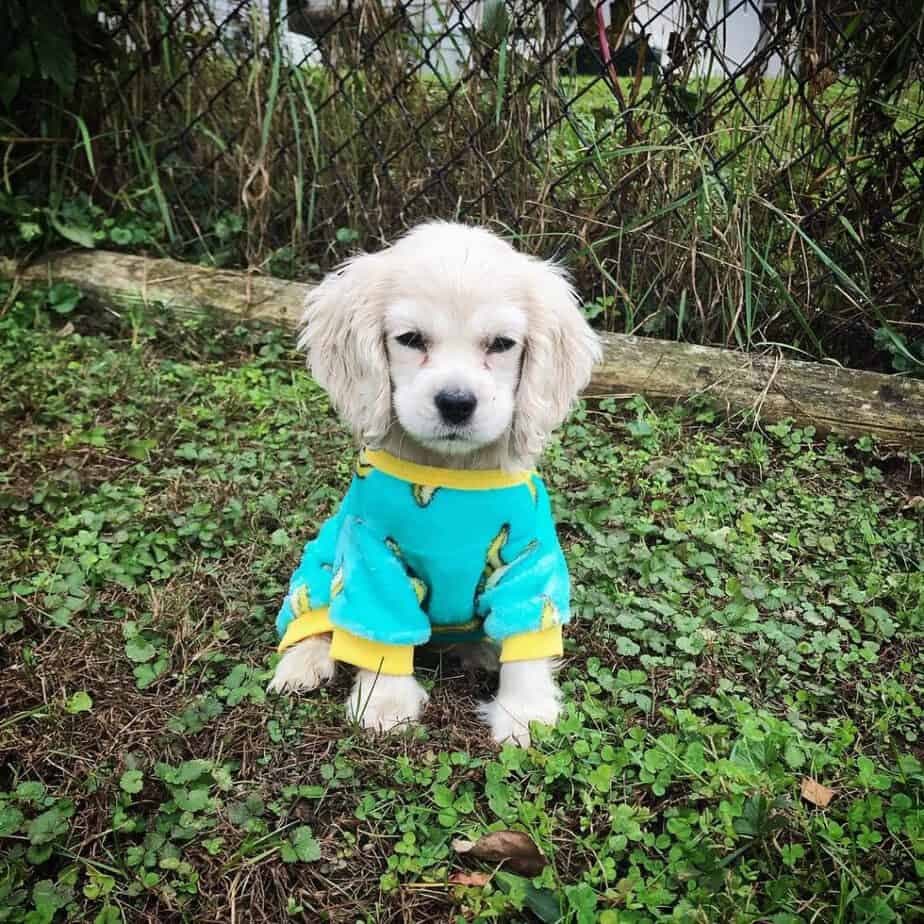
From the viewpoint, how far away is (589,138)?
4051mm

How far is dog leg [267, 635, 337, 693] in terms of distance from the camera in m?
2.30

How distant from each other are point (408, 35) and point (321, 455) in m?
2.29

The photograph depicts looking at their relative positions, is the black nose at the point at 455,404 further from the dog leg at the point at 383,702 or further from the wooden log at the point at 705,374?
the wooden log at the point at 705,374

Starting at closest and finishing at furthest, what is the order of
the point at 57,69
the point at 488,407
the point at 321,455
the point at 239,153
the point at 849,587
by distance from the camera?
Result: the point at 488,407 < the point at 849,587 < the point at 321,455 < the point at 57,69 < the point at 239,153

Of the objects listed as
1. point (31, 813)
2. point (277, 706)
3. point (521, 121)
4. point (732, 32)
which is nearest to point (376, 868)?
point (277, 706)

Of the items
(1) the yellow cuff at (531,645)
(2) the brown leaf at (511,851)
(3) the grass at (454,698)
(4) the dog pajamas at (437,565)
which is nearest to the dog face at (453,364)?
(4) the dog pajamas at (437,565)

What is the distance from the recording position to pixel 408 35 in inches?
170

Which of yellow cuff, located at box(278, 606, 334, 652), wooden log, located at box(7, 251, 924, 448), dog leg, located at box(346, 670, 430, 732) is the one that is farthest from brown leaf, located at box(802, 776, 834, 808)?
wooden log, located at box(7, 251, 924, 448)

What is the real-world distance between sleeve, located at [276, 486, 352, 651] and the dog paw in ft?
1.65

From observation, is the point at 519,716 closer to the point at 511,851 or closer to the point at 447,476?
the point at 511,851

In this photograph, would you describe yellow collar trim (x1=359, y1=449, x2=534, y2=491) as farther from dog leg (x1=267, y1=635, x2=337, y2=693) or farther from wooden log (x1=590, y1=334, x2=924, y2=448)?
wooden log (x1=590, y1=334, x2=924, y2=448)

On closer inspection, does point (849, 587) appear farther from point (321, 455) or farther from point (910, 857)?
point (321, 455)

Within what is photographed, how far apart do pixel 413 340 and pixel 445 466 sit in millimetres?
331

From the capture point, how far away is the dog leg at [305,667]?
2297 millimetres
